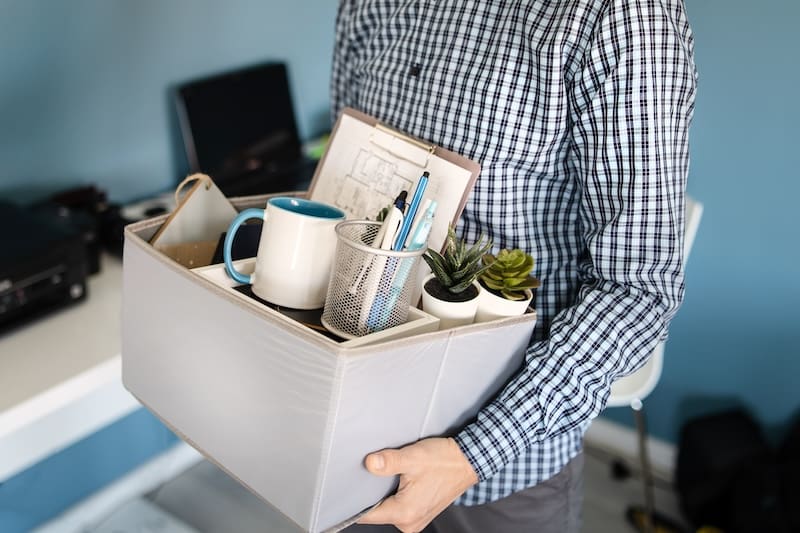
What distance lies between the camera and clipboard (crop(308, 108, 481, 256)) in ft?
2.42

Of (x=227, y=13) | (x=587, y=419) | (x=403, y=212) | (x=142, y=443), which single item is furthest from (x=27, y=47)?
(x=587, y=419)

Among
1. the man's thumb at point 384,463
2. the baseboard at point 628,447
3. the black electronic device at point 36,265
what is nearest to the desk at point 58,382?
the black electronic device at point 36,265

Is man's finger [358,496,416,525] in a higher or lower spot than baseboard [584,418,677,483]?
higher

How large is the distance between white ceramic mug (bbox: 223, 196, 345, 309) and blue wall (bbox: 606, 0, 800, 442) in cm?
155

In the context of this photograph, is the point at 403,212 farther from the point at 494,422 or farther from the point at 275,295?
the point at 494,422

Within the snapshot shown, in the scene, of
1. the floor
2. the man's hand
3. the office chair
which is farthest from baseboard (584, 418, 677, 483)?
the man's hand

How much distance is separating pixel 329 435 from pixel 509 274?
26 centimetres

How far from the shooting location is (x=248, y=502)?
5.49 ft

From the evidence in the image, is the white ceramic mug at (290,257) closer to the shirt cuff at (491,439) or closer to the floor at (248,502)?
the shirt cuff at (491,439)

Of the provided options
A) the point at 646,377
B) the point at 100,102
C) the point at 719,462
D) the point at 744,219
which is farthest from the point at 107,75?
the point at 719,462

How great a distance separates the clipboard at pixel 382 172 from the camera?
0.74m

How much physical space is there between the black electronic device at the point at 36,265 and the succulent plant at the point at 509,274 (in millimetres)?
888

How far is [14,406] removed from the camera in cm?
110

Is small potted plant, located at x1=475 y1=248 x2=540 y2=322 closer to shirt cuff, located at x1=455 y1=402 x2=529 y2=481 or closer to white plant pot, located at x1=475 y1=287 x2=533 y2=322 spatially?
white plant pot, located at x1=475 y1=287 x2=533 y2=322
